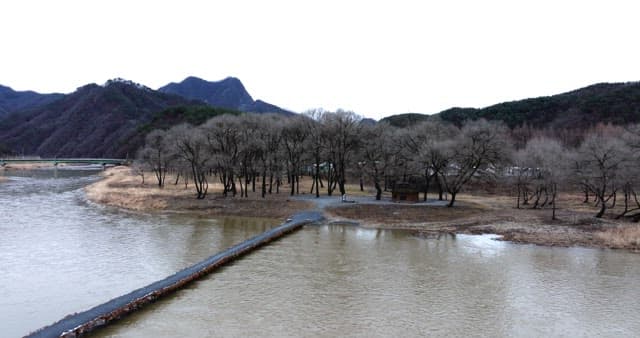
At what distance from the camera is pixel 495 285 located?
19.8 metres

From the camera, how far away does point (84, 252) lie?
24.4m

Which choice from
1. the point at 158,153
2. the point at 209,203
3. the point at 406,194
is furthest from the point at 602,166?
the point at 158,153

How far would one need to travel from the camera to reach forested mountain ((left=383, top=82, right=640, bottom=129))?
344ft

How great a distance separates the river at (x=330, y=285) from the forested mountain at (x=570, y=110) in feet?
228

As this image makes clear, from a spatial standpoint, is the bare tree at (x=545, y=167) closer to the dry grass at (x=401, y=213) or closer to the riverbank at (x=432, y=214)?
the riverbank at (x=432, y=214)

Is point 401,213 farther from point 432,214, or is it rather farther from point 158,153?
point 158,153

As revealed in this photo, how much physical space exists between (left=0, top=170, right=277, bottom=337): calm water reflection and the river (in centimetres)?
8

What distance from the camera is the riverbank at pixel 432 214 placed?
100ft

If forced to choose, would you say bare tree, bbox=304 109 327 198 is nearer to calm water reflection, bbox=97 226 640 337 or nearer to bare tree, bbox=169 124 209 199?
bare tree, bbox=169 124 209 199

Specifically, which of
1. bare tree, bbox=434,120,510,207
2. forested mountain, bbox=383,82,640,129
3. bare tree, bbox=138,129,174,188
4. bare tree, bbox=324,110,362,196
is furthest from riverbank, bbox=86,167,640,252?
forested mountain, bbox=383,82,640,129

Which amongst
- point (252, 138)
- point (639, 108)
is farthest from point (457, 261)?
point (639, 108)

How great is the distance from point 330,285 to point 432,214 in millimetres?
21911

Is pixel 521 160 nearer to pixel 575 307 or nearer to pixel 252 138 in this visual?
pixel 252 138

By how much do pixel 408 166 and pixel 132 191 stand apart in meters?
33.8
